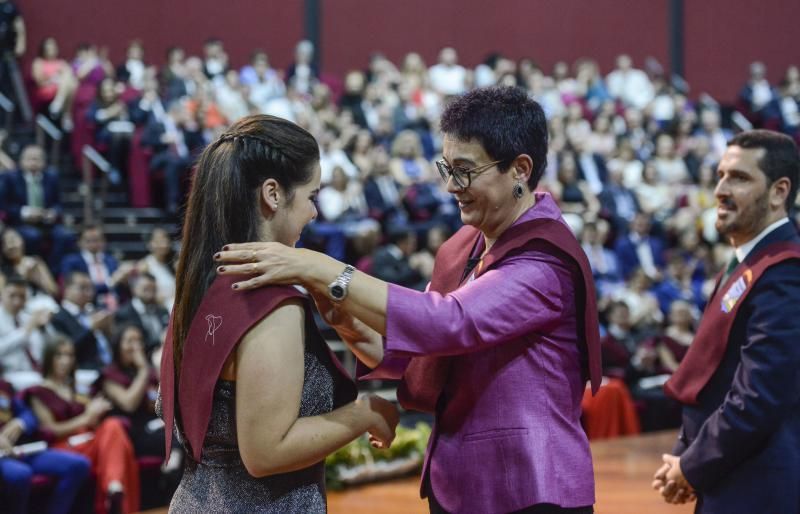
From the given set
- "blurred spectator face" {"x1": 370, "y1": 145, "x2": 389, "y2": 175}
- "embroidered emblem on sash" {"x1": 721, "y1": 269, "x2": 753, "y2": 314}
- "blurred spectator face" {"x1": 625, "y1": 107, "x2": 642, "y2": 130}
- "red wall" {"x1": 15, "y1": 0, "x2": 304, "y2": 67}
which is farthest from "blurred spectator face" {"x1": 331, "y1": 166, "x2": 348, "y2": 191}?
"embroidered emblem on sash" {"x1": 721, "y1": 269, "x2": 753, "y2": 314}

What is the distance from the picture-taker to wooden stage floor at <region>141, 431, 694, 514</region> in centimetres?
540

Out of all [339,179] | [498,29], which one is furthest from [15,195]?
[498,29]

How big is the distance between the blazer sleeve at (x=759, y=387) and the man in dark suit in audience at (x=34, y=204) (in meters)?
6.40

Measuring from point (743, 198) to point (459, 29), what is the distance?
13.7m

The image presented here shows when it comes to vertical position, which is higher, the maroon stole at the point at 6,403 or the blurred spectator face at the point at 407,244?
the blurred spectator face at the point at 407,244

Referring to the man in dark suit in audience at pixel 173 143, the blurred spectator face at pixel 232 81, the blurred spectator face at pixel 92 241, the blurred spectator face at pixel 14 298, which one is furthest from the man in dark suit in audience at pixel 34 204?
the blurred spectator face at pixel 232 81

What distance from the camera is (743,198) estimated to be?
110 inches

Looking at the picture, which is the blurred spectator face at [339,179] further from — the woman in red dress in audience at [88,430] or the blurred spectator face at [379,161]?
the woman in red dress in audience at [88,430]

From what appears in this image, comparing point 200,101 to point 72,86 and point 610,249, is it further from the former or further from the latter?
point 610,249

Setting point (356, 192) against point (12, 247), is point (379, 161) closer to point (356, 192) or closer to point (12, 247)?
point (356, 192)

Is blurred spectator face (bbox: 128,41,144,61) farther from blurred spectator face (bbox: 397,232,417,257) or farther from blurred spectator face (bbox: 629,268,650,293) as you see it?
blurred spectator face (bbox: 629,268,650,293)

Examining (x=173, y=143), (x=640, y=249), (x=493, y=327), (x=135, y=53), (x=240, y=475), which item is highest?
(x=135, y=53)

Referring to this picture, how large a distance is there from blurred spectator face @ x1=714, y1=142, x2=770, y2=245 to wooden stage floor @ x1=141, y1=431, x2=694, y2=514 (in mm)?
2744

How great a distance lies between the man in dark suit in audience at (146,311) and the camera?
6.78 m
